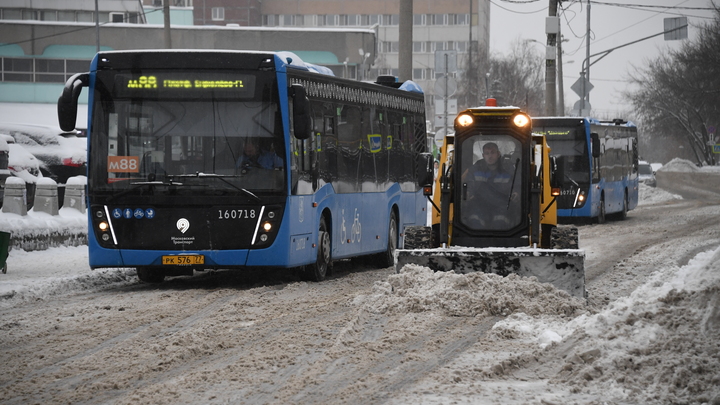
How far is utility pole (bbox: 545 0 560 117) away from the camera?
124ft

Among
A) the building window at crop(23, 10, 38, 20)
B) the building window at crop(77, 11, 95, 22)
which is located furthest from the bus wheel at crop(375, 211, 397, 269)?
the building window at crop(23, 10, 38, 20)

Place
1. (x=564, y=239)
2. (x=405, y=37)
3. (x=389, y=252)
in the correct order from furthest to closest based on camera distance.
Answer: (x=405, y=37)
(x=389, y=252)
(x=564, y=239)

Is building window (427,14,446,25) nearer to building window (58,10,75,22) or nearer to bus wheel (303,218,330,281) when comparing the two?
building window (58,10,75,22)

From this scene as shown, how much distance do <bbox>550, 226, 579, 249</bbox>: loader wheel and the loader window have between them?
69 centimetres

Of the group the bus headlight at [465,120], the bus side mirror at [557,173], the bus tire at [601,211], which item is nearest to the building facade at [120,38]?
the bus tire at [601,211]

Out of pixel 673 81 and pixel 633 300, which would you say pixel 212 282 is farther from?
pixel 673 81

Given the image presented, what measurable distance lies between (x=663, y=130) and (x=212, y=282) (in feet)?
288

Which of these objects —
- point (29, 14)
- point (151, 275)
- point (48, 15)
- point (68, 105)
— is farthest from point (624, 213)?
point (29, 14)

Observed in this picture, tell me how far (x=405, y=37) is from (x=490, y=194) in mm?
12364

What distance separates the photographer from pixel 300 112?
14.6m

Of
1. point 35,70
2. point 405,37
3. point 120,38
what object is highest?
point 120,38

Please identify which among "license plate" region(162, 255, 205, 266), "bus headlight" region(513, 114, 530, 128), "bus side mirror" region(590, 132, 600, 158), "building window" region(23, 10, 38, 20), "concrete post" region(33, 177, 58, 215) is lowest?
"license plate" region(162, 255, 205, 266)

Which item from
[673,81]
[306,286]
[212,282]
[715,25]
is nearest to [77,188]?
[212,282]

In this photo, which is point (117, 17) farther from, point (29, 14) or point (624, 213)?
point (624, 213)
